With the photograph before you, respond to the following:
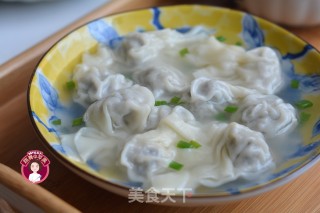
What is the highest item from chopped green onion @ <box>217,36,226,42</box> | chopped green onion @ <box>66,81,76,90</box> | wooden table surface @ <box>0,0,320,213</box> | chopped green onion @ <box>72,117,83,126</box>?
chopped green onion @ <box>66,81,76,90</box>

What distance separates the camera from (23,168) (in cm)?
140

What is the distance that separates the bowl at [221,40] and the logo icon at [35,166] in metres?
0.12

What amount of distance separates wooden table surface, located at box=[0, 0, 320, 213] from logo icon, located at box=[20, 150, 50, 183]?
0.02 metres

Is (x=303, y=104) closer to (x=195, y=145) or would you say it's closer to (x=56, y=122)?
(x=195, y=145)

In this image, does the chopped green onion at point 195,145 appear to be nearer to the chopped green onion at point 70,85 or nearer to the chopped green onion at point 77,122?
the chopped green onion at point 77,122

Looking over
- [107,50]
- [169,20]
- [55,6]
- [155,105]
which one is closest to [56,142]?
[155,105]

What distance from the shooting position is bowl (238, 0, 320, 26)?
197cm

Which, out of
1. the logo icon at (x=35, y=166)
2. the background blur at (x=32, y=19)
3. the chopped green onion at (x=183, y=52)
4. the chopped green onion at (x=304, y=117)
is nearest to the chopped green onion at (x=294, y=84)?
the chopped green onion at (x=304, y=117)

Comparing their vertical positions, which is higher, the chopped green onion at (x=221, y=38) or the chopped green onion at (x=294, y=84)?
the chopped green onion at (x=221, y=38)

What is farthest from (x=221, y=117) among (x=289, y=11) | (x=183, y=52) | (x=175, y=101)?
(x=289, y=11)

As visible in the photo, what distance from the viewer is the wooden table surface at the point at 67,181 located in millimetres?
1310

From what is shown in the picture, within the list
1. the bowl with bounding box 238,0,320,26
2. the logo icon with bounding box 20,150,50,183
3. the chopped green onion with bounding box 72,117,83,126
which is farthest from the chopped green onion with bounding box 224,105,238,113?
the bowl with bounding box 238,0,320,26

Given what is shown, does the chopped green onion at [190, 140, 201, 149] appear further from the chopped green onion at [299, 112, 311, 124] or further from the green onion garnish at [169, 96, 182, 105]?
the chopped green onion at [299, 112, 311, 124]

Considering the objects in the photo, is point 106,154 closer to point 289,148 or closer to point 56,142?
point 56,142
